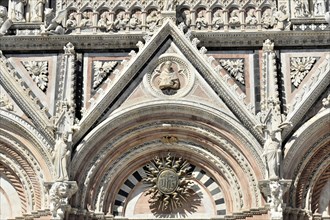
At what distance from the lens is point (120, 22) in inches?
740

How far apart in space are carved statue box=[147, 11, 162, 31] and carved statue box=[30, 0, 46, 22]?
8.29 ft

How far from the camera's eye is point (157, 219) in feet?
58.5

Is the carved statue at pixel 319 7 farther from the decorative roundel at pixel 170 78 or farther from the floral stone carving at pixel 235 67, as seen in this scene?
the decorative roundel at pixel 170 78

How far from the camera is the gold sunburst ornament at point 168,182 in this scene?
17.9m

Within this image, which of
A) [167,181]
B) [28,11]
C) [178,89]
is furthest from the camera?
[28,11]

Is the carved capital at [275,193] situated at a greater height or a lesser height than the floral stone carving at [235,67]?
lesser

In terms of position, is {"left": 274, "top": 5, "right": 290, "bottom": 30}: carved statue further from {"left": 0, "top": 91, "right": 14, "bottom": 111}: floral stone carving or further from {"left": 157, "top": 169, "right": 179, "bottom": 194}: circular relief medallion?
{"left": 0, "top": 91, "right": 14, "bottom": 111}: floral stone carving

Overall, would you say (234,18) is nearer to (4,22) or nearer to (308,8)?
(308,8)

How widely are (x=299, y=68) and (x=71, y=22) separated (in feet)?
17.6

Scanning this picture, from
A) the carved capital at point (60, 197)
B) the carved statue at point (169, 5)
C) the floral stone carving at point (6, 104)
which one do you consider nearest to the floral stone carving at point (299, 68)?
the carved statue at point (169, 5)

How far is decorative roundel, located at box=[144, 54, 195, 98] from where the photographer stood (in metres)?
17.9

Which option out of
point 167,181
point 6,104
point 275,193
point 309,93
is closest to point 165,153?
point 167,181

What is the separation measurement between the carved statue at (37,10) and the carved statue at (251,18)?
189 inches

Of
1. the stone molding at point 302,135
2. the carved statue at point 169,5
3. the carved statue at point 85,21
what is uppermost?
the carved statue at point 169,5
